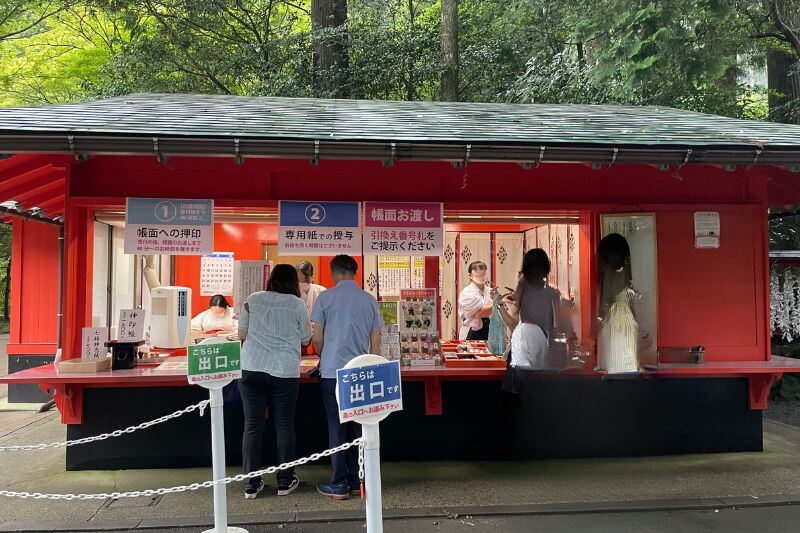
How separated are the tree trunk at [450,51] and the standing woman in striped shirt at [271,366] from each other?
1014 cm

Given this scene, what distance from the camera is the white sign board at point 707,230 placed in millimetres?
5566

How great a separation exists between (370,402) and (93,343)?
356 centimetres

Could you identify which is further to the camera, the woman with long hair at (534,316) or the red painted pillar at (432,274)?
the red painted pillar at (432,274)

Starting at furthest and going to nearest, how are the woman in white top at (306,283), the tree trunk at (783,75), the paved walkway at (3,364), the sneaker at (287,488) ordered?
the tree trunk at (783,75), the paved walkway at (3,364), the woman in white top at (306,283), the sneaker at (287,488)

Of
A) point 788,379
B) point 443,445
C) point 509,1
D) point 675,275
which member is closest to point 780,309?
point 788,379

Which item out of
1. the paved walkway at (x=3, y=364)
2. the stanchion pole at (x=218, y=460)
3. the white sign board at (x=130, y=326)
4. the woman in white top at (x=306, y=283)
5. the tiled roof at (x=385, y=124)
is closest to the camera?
the stanchion pole at (x=218, y=460)

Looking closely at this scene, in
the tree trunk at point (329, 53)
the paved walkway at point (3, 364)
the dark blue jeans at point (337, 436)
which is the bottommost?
the paved walkway at point (3, 364)

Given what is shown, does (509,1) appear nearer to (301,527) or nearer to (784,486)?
(784,486)

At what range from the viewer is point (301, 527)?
405 cm

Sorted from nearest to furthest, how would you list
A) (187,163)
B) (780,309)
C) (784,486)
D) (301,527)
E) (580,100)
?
(301,527) → (784,486) → (187,163) → (780,309) → (580,100)

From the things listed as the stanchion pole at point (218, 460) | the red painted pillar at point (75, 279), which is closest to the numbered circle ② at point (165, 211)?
the red painted pillar at point (75, 279)

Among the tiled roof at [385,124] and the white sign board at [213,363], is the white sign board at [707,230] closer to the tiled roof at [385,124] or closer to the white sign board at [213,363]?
the tiled roof at [385,124]

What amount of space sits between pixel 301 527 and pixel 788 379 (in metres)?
7.92

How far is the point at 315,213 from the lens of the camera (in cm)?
529
